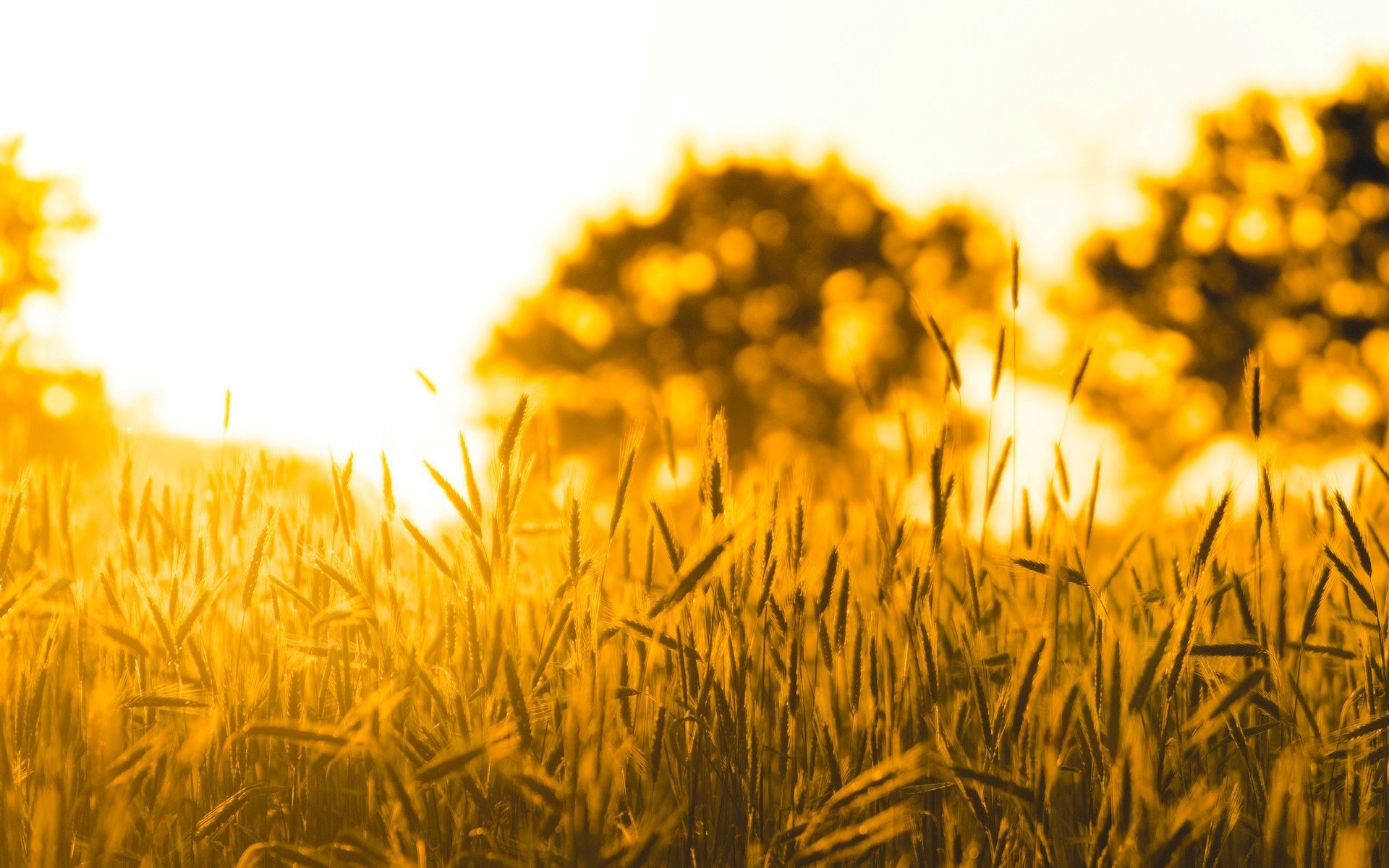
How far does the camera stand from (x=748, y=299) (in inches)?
1054

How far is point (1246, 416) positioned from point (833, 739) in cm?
86

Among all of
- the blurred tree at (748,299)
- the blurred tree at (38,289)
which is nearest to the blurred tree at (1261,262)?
the blurred tree at (748,299)

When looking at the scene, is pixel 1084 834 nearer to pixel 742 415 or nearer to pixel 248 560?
pixel 248 560

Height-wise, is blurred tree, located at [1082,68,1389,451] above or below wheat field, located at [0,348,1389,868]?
above

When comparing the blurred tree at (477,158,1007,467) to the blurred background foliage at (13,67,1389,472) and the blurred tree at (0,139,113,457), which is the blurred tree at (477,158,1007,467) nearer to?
the blurred background foliage at (13,67,1389,472)

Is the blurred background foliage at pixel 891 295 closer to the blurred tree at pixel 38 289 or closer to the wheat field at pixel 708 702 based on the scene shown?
the blurred tree at pixel 38 289

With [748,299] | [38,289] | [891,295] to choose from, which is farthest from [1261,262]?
[38,289]

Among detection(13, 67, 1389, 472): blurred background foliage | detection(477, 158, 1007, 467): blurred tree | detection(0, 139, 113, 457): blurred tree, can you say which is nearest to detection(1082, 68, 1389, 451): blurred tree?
detection(13, 67, 1389, 472): blurred background foliage

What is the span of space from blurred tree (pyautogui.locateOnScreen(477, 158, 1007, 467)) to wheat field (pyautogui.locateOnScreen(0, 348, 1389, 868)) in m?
22.3

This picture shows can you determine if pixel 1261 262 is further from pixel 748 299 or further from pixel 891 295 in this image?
pixel 748 299

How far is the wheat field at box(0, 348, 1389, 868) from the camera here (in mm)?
1317

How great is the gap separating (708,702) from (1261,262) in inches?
1016

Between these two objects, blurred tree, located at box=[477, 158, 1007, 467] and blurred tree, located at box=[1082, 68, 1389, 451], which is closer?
blurred tree, located at box=[1082, 68, 1389, 451]

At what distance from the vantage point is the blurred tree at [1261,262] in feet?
75.9
